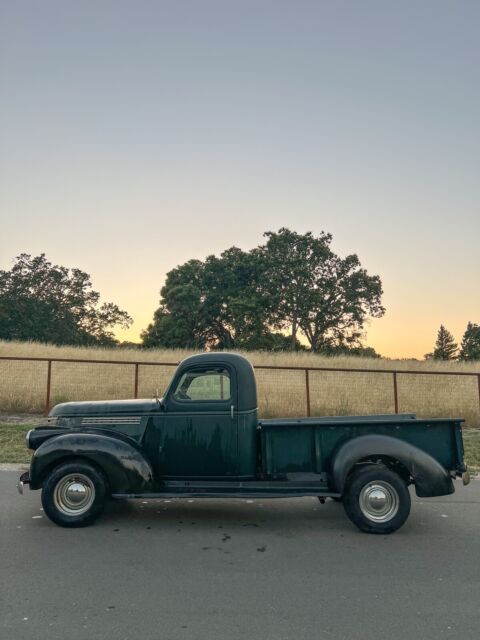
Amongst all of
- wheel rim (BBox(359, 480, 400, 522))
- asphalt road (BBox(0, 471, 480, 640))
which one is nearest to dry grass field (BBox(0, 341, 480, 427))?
asphalt road (BBox(0, 471, 480, 640))

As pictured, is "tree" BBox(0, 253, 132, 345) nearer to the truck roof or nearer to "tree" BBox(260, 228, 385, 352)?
"tree" BBox(260, 228, 385, 352)

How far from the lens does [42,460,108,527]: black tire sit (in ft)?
17.0

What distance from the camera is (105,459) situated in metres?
5.23

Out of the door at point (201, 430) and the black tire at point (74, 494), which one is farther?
the door at point (201, 430)

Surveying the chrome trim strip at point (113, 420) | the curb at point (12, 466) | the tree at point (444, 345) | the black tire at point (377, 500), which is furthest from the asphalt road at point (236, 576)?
the tree at point (444, 345)

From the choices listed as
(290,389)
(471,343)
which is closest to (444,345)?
(471,343)

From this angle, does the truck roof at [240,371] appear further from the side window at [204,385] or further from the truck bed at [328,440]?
the truck bed at [328,440]

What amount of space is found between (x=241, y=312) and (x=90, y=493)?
36.1 m

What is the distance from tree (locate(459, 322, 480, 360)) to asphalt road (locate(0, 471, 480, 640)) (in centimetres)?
6277

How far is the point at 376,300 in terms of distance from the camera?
44250 mm

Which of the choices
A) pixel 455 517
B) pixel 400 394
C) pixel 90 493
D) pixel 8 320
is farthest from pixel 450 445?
pixel 8 320

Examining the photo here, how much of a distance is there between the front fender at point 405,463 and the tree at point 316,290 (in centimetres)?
3695

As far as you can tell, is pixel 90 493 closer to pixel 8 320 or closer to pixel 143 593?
pixel 143 593

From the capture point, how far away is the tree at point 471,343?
63.9 metres
